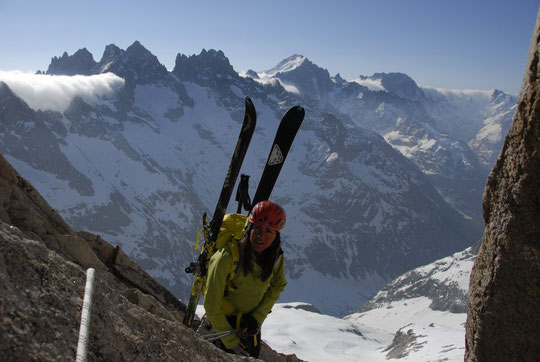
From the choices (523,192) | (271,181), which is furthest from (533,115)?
(271,181)

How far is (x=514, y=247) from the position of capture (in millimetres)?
5824

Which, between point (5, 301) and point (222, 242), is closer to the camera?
point (5, 301)

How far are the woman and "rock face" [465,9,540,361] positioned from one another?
2840 millimetres

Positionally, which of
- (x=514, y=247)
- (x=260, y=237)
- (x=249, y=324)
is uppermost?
(x=514, y=247)

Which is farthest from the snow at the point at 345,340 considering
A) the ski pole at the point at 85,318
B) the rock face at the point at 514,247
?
the ski pole at the point at 85,318

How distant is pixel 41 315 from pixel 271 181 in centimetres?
792

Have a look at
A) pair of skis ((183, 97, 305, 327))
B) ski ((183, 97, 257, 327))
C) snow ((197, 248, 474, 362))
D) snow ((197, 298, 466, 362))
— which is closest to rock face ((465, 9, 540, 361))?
ski ((183, 97, 257, 327))

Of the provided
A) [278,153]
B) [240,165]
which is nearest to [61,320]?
[240,165]

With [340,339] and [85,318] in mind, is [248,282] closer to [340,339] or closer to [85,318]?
[85,318]

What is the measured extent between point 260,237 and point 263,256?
12.7 inches

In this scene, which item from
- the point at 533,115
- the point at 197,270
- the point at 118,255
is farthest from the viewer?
the point at 118,255

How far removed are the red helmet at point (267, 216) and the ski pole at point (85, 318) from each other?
230cm

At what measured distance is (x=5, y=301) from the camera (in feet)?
9.74

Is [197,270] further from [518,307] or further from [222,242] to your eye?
[518,307]
